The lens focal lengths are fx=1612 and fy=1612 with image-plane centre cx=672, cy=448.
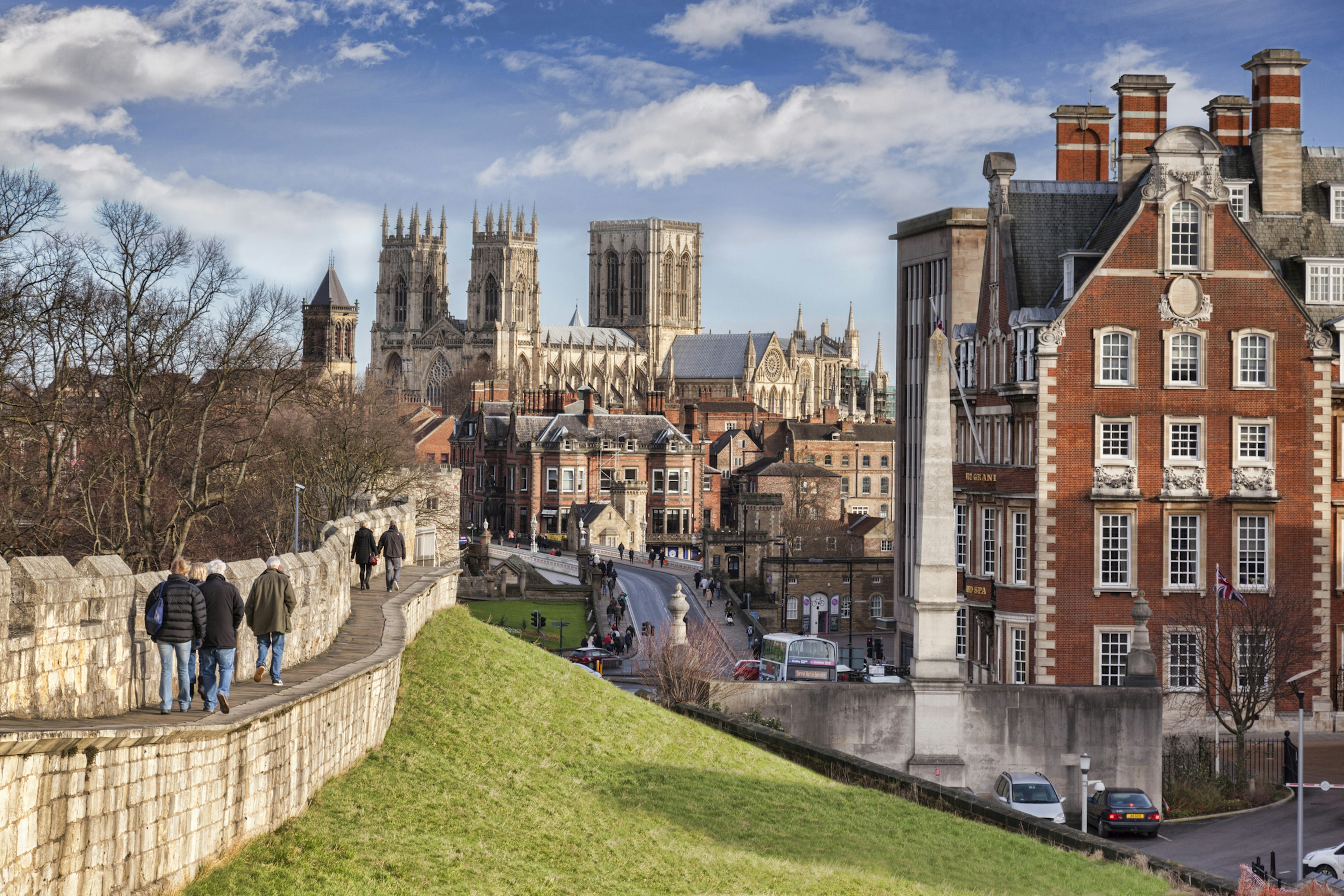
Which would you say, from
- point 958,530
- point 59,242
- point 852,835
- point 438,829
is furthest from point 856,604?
point 438,829

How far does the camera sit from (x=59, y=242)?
44.4 metres

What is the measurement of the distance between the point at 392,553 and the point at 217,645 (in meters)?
15.0

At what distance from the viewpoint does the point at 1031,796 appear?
3159 cm

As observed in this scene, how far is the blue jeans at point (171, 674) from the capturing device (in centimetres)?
1450

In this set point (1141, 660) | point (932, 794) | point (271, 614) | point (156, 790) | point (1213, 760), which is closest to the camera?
point (156, 790)

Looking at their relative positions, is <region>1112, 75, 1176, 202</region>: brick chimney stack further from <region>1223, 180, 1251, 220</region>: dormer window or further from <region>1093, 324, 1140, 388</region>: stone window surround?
<region>1093, 324, 1140, 388</region>: stone window surround

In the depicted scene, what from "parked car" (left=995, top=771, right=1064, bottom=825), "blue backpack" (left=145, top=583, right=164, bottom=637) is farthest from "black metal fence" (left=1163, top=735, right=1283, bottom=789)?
"blue backpack" (left=145, top=583, right=164, bottom=637)

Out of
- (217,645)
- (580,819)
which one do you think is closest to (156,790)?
(217,645)

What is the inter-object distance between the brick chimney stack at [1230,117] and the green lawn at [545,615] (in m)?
27.3

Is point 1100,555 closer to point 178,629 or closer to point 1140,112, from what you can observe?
point 1140,112

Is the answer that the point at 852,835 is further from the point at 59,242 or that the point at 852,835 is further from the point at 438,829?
the point at 59,242

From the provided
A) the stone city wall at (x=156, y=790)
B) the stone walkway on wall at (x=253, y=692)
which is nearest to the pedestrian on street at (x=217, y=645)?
the stone walkway on wall at (x=253, y=692)

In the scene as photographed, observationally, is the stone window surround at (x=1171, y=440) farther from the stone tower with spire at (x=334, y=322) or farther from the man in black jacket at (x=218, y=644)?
the stone tower with spire at (x=334, y=322)

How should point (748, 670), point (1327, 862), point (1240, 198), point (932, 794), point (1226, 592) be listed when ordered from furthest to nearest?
point (748, 670), point (1240, 198), point (1226, 592), point (1327, 862), point (932, 794)
